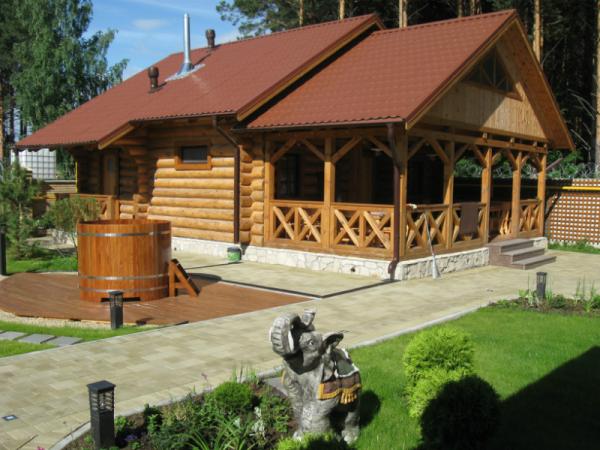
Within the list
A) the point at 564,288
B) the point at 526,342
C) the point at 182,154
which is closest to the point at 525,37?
the point at 564,288

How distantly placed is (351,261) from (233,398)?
7.86 meters

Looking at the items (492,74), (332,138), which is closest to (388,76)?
(332,138)

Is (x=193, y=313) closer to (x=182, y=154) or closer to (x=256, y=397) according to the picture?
(x=256, y=397)

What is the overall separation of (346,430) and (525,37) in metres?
12.7

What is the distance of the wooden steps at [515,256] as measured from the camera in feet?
46.8

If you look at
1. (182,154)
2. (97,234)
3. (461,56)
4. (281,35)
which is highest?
(281,35)

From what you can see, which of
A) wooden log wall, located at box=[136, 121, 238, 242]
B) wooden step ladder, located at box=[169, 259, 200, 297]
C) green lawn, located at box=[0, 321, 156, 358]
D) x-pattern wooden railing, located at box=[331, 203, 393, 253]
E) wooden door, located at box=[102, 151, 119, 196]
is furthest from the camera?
wooden door, located at box=[102, 151, 119, 196]

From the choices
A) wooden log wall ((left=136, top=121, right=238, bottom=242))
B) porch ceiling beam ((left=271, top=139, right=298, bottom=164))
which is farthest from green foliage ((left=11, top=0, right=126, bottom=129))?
porch ceiling beam ((left=271, top=139, right=298, bottom=164))

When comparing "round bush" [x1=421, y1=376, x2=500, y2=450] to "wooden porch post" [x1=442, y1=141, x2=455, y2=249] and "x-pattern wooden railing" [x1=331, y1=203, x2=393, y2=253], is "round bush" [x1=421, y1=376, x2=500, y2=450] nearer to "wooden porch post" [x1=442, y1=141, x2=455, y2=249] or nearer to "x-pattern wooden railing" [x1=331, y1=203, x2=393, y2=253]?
"x-pattern wooden railing" [x1=331, y1=203, x2=393, y2=253]

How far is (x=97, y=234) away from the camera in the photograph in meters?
9.36

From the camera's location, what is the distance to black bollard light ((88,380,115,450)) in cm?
428

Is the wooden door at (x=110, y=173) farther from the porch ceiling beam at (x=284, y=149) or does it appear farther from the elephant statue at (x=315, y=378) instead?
the elephant statue at (x=315, y=378)

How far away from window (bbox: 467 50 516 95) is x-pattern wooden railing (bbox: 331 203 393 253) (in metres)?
4.10

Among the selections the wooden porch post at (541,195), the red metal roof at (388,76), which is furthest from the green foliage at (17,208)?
the wooden porch post at (541,195)
